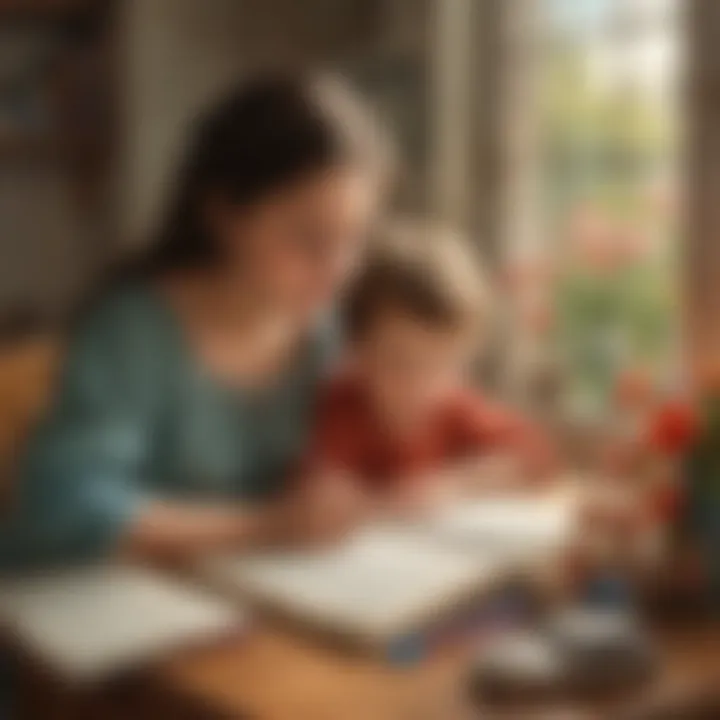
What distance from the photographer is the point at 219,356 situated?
107 centimetres

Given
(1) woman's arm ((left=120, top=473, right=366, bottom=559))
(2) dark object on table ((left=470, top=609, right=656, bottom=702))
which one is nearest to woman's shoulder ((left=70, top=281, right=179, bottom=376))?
(1) woman's arm ((left=120, top=473, right=366, bottom=559))

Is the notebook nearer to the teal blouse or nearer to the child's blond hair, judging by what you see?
the teal blouse

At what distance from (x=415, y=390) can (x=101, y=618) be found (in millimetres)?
307

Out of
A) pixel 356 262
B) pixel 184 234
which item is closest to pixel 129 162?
pixel 184 234

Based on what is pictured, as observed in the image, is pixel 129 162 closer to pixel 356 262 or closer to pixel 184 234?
pixel 184 234

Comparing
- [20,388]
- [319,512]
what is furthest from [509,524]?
[20,388]

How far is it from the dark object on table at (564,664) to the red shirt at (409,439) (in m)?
0.17

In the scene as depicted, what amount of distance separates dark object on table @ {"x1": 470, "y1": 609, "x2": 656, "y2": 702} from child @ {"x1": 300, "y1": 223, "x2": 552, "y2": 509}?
0.17m

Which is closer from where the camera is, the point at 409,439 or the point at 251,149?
the point at 251,149

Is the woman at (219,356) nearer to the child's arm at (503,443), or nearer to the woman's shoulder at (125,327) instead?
the woman's shoulder at (125,327)

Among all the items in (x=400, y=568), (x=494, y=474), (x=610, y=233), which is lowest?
(x=400, y=568)

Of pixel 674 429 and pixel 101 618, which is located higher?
pixel 674 429

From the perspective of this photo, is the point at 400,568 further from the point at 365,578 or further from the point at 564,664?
the point at 564,664

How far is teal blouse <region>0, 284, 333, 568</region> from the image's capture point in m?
1.02
